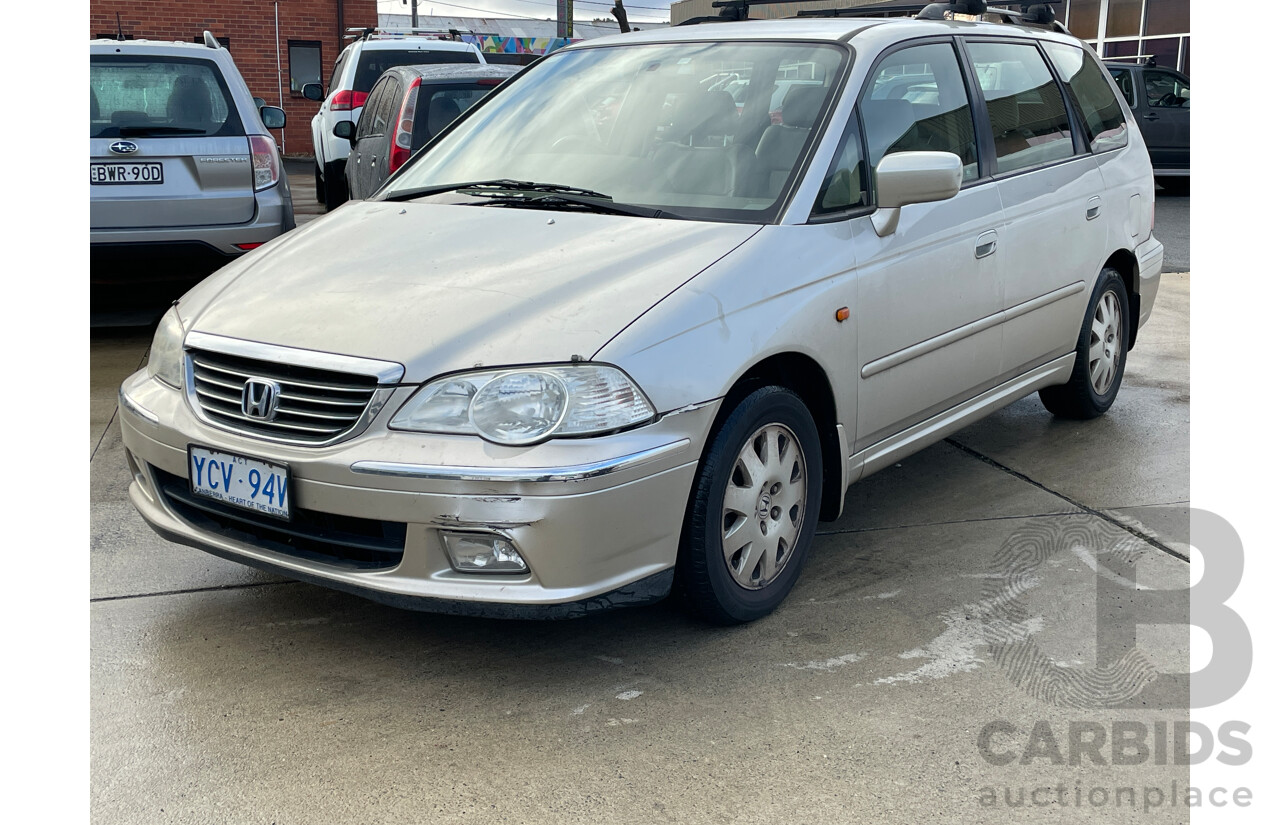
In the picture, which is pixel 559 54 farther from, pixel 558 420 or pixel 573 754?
pixel 573 754

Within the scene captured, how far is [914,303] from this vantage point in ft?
12.7

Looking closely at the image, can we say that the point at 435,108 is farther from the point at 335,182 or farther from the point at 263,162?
the point at 335,182

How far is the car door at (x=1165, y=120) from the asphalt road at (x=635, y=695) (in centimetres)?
1479

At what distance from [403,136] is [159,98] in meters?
1.90

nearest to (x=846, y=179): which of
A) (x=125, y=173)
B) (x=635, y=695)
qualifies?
(x=635, y=695)

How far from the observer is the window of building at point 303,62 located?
93.4 feet

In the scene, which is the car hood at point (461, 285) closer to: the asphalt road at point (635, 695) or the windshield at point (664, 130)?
the windshield at point (664, 130)

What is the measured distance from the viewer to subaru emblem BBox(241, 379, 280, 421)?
3.01 meters

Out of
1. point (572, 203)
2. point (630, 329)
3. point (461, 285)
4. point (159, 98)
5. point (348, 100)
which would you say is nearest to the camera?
point (630, 329)

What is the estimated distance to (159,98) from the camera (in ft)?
23.1

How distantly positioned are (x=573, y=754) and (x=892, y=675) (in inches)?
35.2

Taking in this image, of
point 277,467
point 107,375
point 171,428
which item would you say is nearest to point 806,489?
point 277,467

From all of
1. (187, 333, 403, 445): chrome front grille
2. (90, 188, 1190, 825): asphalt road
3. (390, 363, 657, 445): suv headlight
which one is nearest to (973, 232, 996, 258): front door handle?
(90, 188, 1190, 825): asphalt road

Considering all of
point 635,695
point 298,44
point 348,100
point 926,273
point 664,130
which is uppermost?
point 298,44
